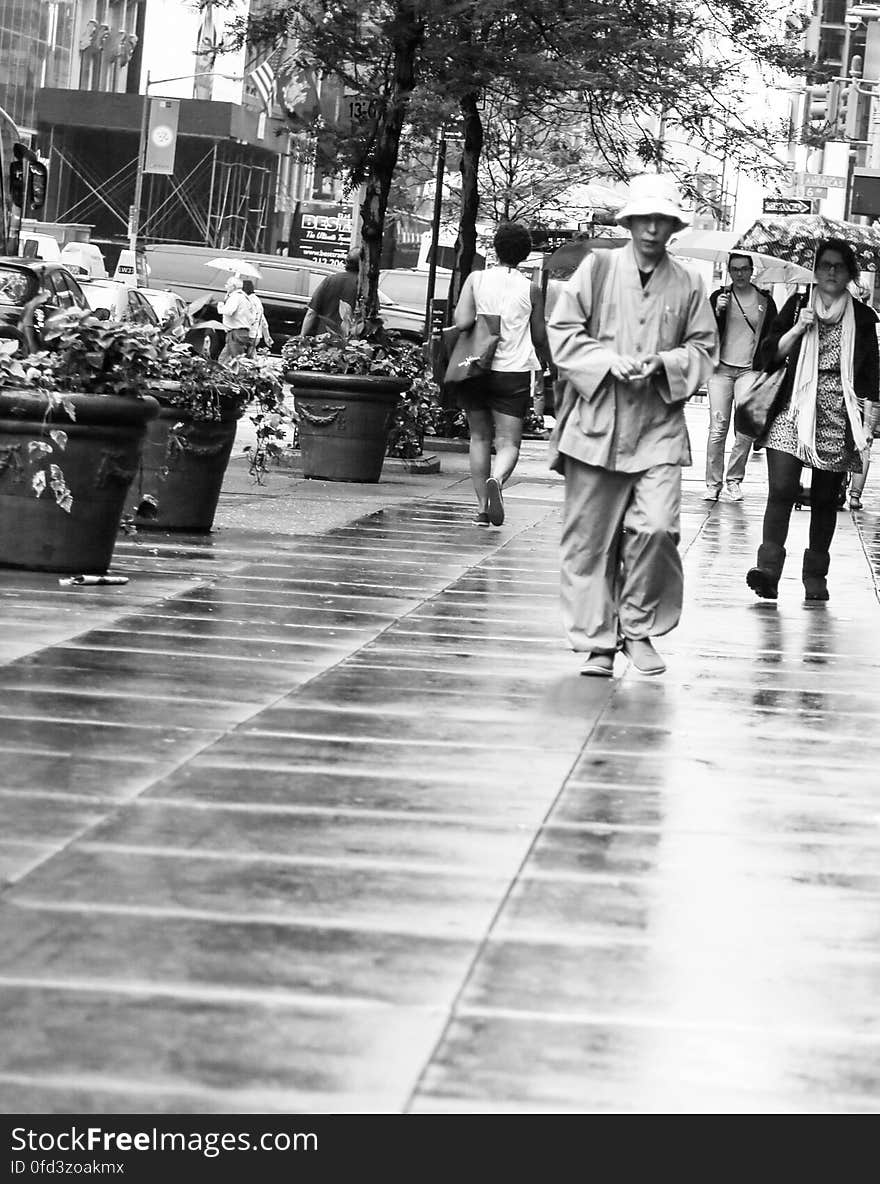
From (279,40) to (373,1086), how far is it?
18.0 meters

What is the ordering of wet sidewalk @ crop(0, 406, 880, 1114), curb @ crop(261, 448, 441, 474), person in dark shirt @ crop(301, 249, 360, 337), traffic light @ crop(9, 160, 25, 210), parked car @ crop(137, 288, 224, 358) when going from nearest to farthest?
1. wet sidewalk @ crop(0, 406, 880, 1114)
2. parked car @ crop(137, 288, 224, 358)
3. curb @ crop(261, 448, 441, 474)
4. person in dark shirt @ crop(301, 249, 360, 337)
5. traffic light @ crop(9, 160, 25, 210)

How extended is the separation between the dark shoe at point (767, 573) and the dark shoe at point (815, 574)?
12.8 inches

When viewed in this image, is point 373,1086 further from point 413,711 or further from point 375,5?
point 375,5

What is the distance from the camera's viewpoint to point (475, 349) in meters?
13.7

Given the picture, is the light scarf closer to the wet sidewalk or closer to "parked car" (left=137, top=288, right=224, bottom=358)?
the wet sidewalk

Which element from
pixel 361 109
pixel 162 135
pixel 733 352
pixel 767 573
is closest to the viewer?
pixel 767 573

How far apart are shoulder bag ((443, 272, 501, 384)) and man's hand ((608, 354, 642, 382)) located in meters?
5.71

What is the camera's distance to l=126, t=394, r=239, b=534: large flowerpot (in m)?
12.0

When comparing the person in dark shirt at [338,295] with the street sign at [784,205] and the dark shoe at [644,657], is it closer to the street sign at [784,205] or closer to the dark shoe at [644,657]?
the dark shoe at [644,657]

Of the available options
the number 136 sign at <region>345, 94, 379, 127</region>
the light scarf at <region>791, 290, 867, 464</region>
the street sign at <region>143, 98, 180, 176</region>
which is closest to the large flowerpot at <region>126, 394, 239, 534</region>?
the light scarf at <region>791, 290, 867, 464</region>

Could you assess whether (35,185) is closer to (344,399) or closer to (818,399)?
(344,399)

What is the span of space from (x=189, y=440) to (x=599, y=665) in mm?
4373

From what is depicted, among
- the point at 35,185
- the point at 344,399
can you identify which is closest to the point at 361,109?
the point at 344,399
